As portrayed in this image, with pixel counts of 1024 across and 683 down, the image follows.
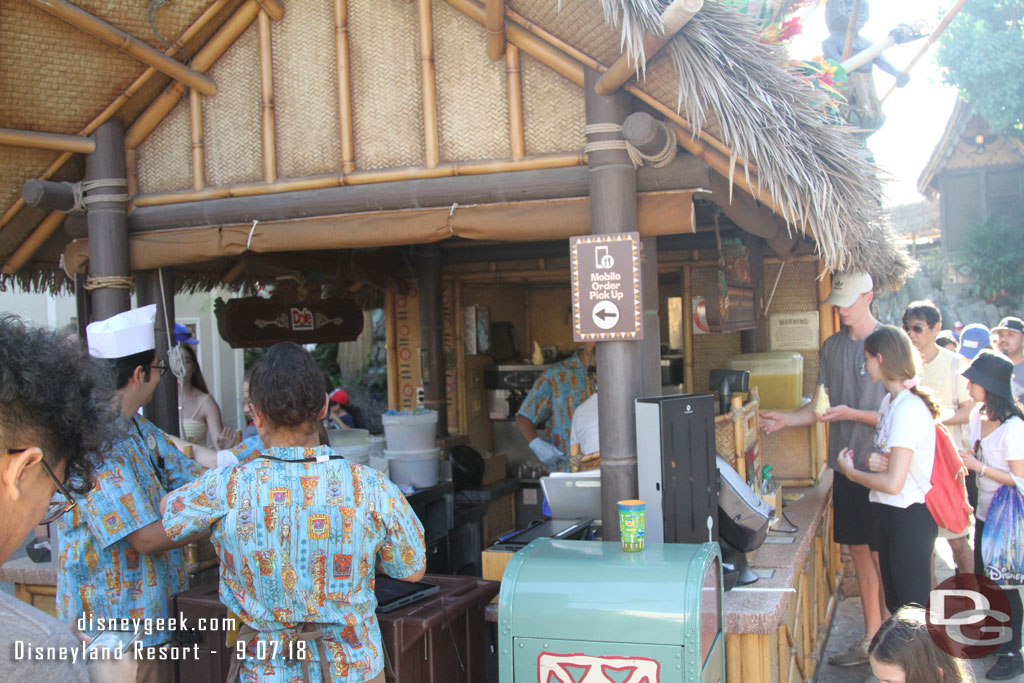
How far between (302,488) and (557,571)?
86 cm

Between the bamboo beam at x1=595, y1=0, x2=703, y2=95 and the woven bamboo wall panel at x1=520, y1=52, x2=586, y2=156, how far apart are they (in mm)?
213

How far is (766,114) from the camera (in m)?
3.27

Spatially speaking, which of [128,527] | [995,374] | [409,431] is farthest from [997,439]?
[128,527]

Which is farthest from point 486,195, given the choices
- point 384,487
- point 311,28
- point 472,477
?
point 472,477

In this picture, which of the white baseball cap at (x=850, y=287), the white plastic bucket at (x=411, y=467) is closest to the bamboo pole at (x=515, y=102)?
the white plastic bucket at (x=411, y=467)

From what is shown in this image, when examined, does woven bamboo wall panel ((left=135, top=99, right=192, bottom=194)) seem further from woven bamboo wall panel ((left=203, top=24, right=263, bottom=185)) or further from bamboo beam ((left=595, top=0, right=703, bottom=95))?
bamboo beam ((left=595, top=0, right=703, bottom=95))

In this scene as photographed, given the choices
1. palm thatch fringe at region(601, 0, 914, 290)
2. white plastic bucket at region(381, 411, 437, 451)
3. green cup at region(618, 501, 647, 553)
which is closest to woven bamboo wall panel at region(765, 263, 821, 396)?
palm thatch fringe at region(601, 0, 914, 290)

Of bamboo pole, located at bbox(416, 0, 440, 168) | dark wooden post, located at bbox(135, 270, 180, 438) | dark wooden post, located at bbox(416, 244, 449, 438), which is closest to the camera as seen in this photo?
bamboo pole, located at bbox(416, 0, 440, 168)

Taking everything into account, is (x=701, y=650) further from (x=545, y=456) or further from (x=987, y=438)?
(x=545, y=456)

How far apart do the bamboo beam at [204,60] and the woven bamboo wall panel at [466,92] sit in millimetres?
947

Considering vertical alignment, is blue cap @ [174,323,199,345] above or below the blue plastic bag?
above

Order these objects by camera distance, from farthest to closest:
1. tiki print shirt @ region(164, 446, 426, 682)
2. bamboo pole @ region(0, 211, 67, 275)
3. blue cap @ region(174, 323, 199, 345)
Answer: blue cap @ region(174, 323, 199, 345) < bamboo pole @ region(0, 211, 67, 275) < tiki print shirt @ region(164, 446, 426, 682)

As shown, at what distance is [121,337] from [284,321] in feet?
12.1

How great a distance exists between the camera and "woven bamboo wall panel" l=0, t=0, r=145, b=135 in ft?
12.3
